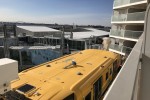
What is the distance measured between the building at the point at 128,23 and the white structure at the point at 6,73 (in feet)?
56.9

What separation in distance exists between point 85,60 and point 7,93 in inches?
236

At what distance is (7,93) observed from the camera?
5109 mm

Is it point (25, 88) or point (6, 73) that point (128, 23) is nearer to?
point (25, 88)

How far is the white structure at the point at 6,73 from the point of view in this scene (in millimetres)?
4570

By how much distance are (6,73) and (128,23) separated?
65.0ft

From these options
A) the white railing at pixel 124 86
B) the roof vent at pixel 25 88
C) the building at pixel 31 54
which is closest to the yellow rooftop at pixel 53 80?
the roof vent at pixel 25 88

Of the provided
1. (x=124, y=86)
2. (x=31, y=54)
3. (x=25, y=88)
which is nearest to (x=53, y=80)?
(x=25, y=88)

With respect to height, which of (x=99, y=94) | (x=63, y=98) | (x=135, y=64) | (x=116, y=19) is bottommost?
(x=99, y=94)

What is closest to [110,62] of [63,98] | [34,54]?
[63,98]

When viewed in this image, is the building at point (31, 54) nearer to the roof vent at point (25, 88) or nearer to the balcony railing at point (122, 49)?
the balcony railing at point (122, 49)

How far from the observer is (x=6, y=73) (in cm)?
468

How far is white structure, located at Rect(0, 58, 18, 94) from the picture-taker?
4.57m

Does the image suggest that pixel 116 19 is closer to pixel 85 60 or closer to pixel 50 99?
pixel 85 60

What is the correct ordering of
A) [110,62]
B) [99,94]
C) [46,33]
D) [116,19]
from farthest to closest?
1. [46,33]
2. [116,19]
3. [110,62]
4. [99,94]
